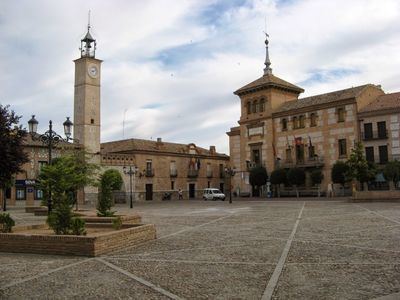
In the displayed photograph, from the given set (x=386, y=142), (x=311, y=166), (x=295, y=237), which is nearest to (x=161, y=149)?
(x=311, y=166)

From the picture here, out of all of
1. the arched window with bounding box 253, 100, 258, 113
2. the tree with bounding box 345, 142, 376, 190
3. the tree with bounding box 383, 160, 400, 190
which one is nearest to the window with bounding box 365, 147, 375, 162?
the tree with bounding box 383, 160, 400, 190

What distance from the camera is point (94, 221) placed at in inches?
594

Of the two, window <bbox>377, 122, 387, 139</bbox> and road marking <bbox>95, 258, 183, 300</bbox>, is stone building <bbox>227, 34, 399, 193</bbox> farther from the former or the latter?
road marking <bbox>95, 258, 183, 300</bbox>

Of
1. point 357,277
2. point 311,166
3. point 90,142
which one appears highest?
point 90,142

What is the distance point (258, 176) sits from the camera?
49.6 meters

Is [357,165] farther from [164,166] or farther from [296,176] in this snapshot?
[164,166]

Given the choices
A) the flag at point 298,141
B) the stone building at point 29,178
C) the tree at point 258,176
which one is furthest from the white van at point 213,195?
the stone building at point 29,178

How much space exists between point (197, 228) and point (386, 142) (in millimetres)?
31166

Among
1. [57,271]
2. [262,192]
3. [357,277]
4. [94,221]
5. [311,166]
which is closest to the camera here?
[357,277]

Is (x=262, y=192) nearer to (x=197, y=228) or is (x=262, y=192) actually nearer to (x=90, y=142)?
(x=90, y=142)

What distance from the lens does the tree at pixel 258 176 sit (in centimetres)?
4953

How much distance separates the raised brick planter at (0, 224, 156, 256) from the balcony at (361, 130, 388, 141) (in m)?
35.5

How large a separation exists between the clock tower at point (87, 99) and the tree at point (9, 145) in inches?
931

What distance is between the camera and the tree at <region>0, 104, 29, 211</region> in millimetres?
20828
